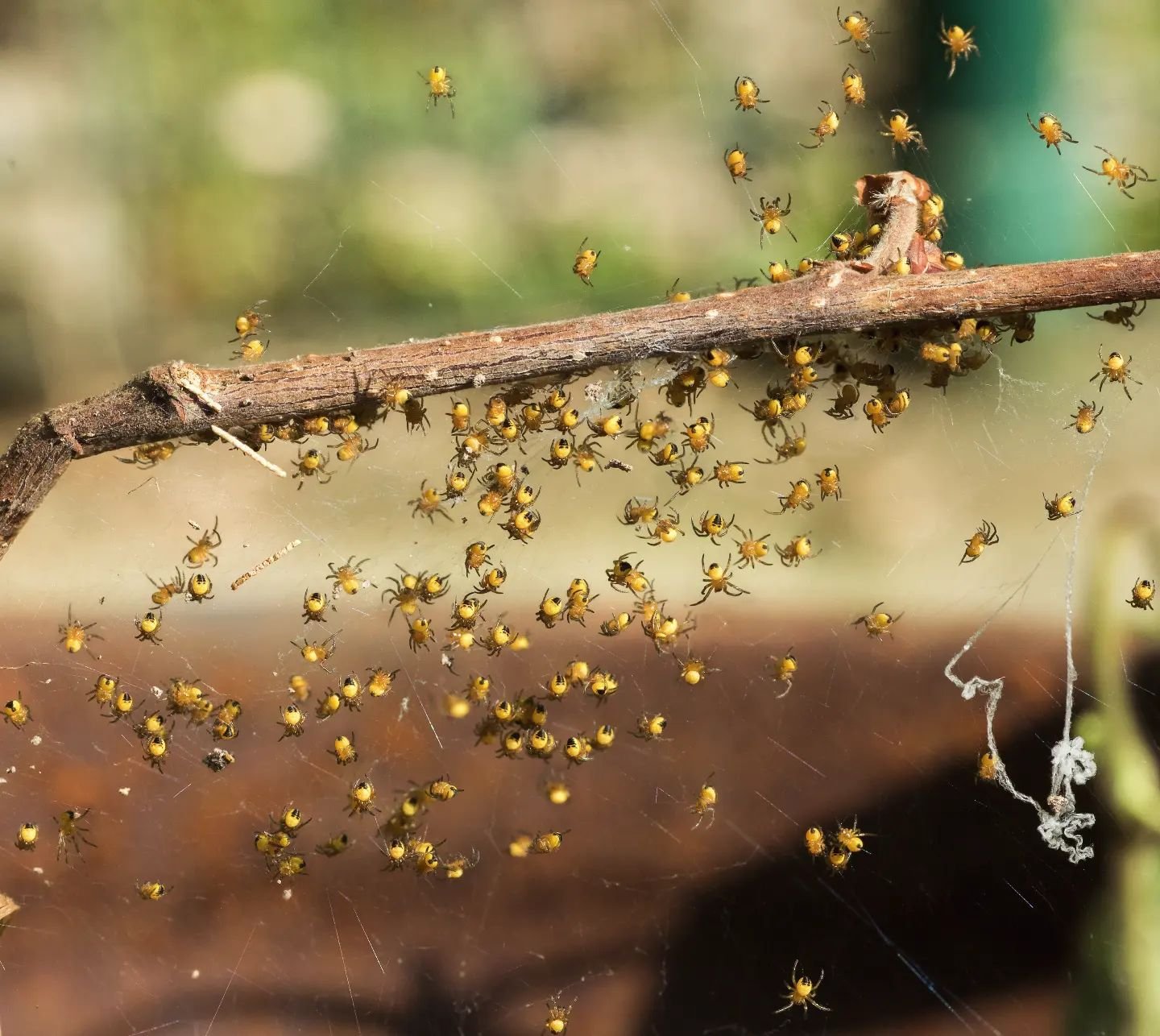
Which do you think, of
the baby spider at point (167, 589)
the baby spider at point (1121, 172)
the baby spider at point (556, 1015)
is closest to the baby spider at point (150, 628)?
the baby spider at point (167, 589)

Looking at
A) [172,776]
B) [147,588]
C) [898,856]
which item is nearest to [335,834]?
[172,776]

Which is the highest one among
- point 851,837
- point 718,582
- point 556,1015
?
point 718,582

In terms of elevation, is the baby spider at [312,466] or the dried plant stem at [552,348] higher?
the dried plant stem at [552,348]

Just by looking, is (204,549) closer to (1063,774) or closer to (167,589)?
(167,589)

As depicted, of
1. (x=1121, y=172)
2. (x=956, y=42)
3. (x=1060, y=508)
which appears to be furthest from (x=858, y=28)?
(x=1060, y=508)

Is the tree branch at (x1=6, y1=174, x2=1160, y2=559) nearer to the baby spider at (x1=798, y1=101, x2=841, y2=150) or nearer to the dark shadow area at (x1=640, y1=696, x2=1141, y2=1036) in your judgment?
the baby spider at (x1=798, y1=101, x2=841, y2=150)

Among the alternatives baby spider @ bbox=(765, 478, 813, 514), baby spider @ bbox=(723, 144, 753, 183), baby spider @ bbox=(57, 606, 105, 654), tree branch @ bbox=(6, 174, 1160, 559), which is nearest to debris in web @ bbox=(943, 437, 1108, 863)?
baby spider @ bbox=(765, 478, 813, 514)

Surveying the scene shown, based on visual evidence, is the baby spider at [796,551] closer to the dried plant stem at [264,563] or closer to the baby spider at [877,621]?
the baby spider at [877,621]
